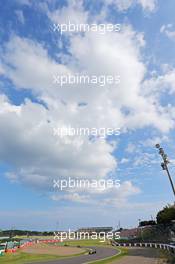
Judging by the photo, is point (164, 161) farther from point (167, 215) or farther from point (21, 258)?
point (167, 215)

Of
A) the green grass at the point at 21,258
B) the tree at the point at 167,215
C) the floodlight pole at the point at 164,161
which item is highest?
the tree at the point at 167,215

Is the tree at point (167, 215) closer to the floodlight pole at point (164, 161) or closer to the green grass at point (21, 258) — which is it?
the green grass at point (21, 258)

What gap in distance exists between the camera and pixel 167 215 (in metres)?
131

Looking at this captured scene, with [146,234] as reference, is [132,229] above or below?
above

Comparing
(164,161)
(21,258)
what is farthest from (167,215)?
(164,161)

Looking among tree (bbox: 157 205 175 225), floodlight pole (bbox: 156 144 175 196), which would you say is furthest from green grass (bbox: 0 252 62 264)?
tree (bbox: 157 205 175 225)

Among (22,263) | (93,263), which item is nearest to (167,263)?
(93,263)

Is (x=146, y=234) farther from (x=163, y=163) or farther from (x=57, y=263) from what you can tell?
(x=163, y=163)

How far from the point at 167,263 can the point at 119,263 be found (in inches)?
489

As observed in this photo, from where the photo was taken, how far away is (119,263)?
43750 mm

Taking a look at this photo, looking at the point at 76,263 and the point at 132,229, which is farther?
the point at 132,229

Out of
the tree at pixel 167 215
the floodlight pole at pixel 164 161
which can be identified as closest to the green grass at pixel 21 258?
the floodlight pole at pixel 164 161

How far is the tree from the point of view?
12780cm

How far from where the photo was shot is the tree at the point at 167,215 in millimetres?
127800
